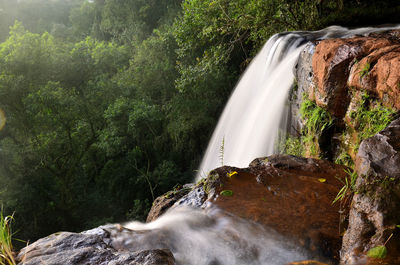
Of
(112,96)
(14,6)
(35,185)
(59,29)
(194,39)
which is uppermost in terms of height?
(14,6)

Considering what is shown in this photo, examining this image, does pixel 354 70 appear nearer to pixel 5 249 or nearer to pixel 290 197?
pixel 290 197

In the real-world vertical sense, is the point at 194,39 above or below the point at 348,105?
above

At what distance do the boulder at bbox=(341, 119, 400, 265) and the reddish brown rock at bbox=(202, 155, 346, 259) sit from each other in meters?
0.22

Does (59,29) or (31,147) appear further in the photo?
(59,29)

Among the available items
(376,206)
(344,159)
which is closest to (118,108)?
(344,159)

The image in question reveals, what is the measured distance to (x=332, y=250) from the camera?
2.17 meters

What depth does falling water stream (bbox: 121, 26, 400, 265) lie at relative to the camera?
89.1 inches

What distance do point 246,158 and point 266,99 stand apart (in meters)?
1.26

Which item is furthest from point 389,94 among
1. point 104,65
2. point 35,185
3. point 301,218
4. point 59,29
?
point 59,29

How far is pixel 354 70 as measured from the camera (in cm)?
348

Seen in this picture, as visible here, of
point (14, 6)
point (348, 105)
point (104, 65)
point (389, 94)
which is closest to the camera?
point (389, 94)

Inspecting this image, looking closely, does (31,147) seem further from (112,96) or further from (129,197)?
(129,197)

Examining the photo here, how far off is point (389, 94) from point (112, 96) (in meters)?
10.6

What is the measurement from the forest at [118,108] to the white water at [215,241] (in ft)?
22.2
